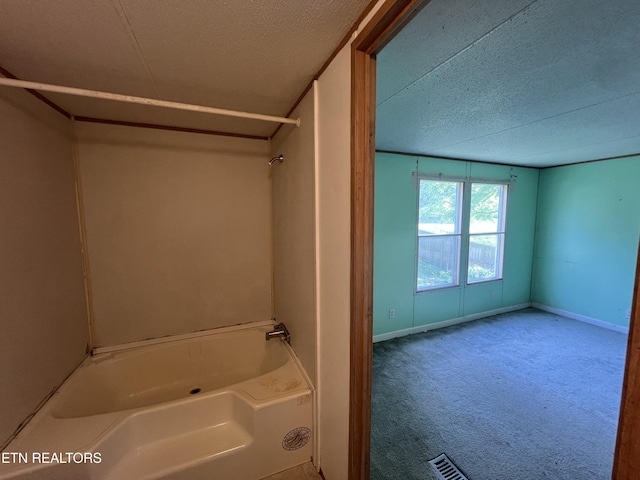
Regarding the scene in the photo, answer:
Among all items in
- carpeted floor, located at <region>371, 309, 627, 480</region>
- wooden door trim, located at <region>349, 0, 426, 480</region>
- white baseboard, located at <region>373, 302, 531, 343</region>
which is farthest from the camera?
white baseboard, located at <region>373, 302, 531, 343</region>

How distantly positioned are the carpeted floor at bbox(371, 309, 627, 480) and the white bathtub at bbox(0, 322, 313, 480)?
0.65 m

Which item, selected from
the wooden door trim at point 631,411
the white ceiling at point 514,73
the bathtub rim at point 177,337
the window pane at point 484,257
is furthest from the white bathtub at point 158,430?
the window pane at point 484,257

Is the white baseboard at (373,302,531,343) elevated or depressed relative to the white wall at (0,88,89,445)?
depressed

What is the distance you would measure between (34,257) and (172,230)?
88 cm

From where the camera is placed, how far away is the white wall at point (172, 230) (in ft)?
6.42

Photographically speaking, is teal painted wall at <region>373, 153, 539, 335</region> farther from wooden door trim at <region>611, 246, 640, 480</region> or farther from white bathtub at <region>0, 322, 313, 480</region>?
wooden door trim at <region>611, 246, 640, 480</region>

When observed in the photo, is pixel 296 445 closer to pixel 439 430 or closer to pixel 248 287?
pixel 439 430

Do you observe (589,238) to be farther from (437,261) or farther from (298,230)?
(298,230)

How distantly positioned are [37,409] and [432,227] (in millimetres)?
3811

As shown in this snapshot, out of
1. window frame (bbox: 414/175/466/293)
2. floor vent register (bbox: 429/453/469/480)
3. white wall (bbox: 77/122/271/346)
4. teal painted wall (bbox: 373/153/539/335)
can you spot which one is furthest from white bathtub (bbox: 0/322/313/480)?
window frame (bbox: 414/175/466/293)

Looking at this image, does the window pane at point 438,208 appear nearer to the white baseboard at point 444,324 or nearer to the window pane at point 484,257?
the window pane at point 484,257

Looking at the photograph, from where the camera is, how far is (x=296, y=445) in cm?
152

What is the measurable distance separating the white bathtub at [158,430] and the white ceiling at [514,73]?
6.23ft

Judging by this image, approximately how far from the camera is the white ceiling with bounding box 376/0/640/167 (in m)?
0.95
